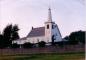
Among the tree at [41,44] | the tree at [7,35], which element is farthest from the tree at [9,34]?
the tree at [41,44]

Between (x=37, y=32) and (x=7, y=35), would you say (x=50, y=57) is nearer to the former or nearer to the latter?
(x=37, y=32)

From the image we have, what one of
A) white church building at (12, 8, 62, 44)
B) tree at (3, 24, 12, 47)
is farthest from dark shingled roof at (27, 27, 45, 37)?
tree at (3, 24, 12, 47)

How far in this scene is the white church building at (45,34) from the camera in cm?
104

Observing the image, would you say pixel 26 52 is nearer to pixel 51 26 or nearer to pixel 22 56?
pixel 22 56

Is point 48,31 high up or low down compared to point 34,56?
up

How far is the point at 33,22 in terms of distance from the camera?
3.62ft

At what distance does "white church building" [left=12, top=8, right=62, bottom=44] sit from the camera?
1041 millimetres

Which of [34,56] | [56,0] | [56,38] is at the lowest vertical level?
[34,56]

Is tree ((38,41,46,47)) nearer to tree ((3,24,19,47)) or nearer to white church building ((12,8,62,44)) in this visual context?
white church building ((12,8,62,44))

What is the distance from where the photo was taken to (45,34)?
1036mm

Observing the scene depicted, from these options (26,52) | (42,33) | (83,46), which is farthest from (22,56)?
(83,46)

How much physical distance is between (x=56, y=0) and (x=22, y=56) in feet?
1.28

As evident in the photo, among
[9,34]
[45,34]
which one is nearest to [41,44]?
[45,34]

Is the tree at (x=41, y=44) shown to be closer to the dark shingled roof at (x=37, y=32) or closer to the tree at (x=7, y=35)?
the dark shingled roof at (x=37, y=32)
